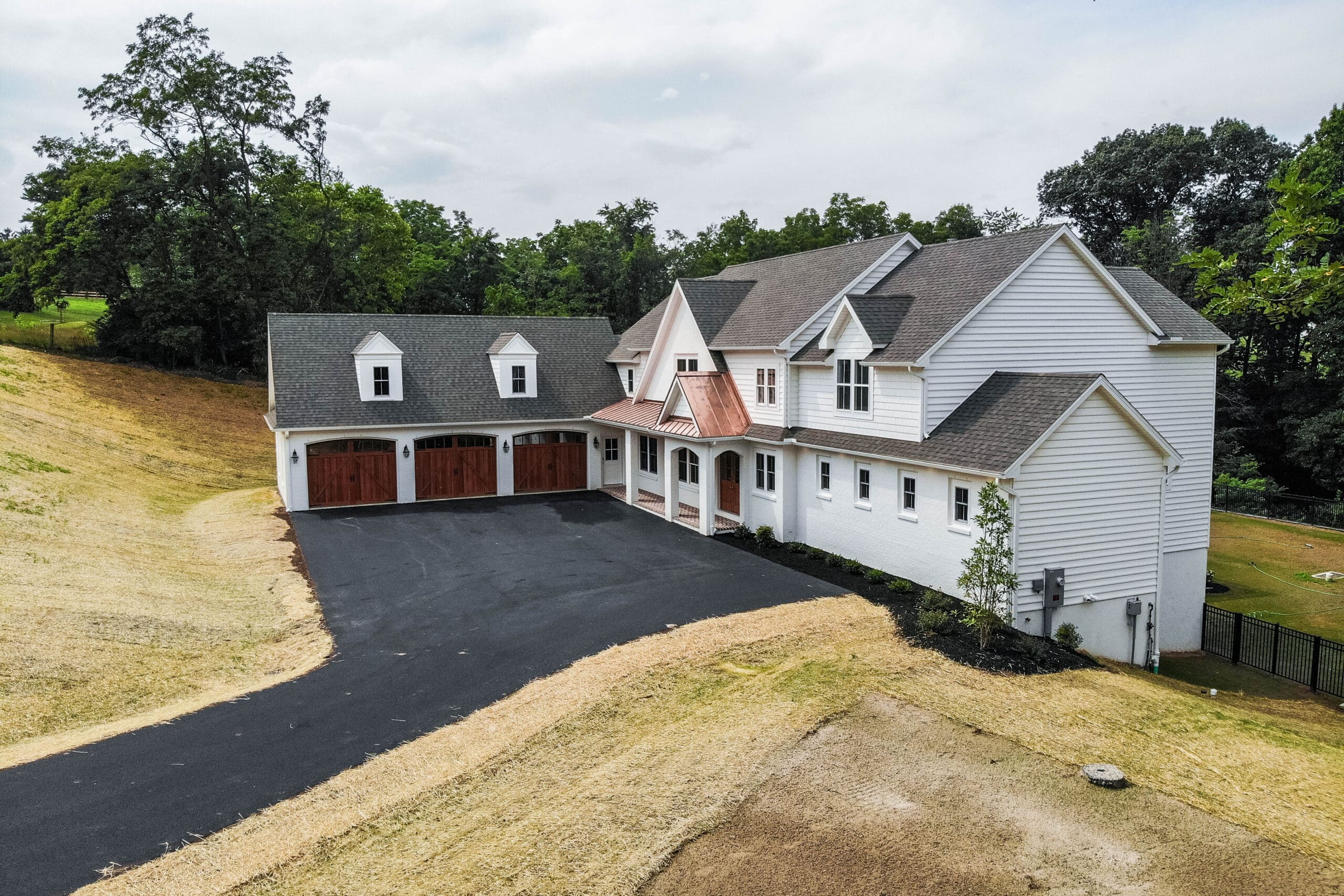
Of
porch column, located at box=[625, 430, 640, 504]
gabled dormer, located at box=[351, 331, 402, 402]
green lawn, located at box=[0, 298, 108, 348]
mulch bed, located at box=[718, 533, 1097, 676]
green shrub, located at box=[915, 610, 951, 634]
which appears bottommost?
mulch bed, located at box=[718, 533, 1097, 676]

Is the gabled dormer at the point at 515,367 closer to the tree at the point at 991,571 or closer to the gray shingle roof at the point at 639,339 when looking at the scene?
the gray shingle roof at the point at 639,339

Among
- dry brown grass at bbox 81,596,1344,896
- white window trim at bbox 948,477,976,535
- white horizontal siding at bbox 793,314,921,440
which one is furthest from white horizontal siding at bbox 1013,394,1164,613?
white horizontal siding at bbox 793,314,921,440

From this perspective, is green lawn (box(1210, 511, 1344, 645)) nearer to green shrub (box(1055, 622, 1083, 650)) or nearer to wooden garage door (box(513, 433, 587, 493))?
green shrub (box(1055, 622, 1083, 650))

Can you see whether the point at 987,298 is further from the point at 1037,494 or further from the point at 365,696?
the point at 365,696

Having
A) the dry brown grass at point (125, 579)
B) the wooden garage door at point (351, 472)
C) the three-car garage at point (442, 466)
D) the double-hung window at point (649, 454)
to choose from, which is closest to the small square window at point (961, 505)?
the dry brown grass at point (125, 579)

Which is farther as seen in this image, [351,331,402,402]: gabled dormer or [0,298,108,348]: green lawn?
[0,298,108,348]: green lawn
